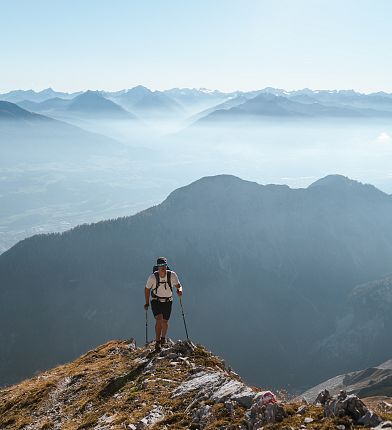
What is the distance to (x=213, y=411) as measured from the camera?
56.7 ft

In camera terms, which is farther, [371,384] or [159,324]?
[371,384]

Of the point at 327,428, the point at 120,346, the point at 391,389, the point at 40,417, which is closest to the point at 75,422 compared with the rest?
the point at 40,417

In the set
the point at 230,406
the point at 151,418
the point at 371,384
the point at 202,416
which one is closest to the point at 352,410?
the point at 230,406

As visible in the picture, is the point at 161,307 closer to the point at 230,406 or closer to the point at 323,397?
the point at 230,406

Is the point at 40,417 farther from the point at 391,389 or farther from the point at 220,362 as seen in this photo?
the point at 391,389

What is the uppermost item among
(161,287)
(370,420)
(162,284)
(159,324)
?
(162,284)

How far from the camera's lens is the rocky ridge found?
1511cm

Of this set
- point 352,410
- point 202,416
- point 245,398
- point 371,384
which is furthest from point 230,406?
point 371,384

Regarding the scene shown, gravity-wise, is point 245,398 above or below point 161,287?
below

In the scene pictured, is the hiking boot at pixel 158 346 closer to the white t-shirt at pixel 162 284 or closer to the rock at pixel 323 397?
the white t-shirt at pixel 162 284

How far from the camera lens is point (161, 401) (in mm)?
20062

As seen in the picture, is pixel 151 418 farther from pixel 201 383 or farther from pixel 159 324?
pixel 159 324

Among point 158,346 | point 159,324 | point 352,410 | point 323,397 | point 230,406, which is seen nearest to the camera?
point 352,410

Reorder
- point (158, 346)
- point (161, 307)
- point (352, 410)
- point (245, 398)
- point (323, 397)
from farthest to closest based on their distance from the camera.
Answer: point (158, 346)
point (161, 307)
point (245, 398)
point (323, 397)
point (352, 410)
